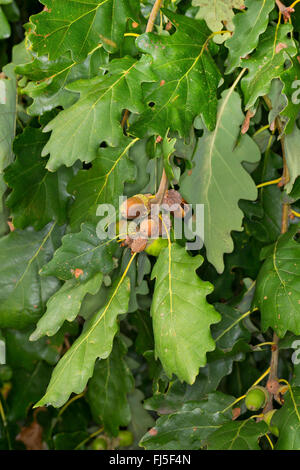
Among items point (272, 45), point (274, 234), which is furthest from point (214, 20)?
point (274, 234)

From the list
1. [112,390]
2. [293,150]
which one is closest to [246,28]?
[293,150]

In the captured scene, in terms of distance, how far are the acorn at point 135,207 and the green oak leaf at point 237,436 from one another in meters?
0.30

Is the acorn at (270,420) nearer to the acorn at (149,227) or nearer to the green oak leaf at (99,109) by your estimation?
the acorn at (149,227)

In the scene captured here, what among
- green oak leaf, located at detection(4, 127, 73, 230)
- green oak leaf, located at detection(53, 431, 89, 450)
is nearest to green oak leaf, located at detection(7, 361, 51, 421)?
green oak leaf, located at detection(53, 431, 89, 450)

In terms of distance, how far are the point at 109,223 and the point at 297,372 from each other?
33 cm

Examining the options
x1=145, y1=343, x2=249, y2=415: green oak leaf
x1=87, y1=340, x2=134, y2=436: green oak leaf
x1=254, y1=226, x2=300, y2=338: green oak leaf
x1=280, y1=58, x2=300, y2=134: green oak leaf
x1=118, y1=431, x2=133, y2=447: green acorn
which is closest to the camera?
x1=280, y1=58, x2=300, y2=134: green oak leaf

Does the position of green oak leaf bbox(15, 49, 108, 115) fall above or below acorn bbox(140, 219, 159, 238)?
above

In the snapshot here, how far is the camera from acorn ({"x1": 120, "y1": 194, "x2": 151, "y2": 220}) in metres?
0.79

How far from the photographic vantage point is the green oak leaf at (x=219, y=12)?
2.59ft

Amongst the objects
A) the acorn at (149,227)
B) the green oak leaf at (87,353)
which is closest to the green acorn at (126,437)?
the green oak leaf at (87,353)

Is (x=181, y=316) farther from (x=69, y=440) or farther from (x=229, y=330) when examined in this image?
(x=69, y=440)

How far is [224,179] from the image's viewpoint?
840 millimetres

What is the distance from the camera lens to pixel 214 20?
0.79 metres

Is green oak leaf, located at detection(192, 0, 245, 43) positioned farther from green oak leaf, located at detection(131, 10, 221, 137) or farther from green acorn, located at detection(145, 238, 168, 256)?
green acorn, located at detection(145, 238, 168, 256)
